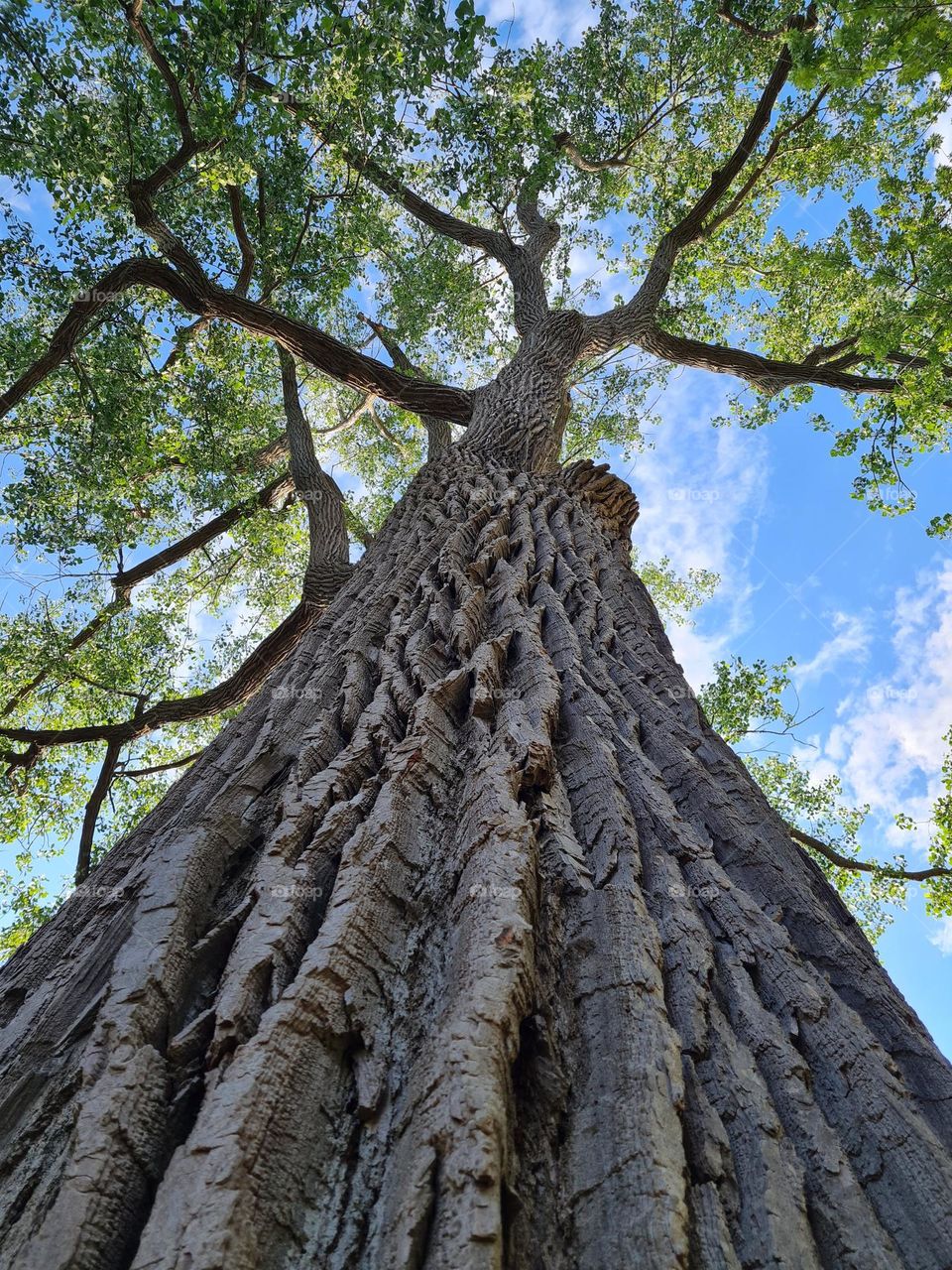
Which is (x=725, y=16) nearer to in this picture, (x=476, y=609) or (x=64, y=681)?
(x=476, y=609)

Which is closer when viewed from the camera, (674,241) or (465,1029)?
(465,1029)

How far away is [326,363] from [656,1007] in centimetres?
612

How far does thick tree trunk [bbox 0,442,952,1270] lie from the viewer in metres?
1.03

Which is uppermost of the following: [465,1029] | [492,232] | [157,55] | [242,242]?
[492,232]

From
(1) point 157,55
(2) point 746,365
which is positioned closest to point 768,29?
(2) point 746,365

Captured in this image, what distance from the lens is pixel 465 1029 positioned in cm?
118

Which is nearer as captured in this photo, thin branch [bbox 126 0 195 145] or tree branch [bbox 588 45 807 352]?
thin branch [bbox 126 0 195 145]

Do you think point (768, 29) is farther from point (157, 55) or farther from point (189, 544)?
point (189, 544)

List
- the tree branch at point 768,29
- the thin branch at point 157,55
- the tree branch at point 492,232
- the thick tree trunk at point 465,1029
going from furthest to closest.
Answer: the tree branch at point 768,29, the tree branch at point 492,232, the thin branch at point 157,55, the thick tree trunk at point 465,1029

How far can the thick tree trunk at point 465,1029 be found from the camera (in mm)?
1026

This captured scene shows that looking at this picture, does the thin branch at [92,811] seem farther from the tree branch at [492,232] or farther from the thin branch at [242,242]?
the tree branch at [492,232]

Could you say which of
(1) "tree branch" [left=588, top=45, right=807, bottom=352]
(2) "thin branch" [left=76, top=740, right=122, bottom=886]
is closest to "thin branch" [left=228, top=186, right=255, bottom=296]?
(1) "tree branch" [left=588, top=45, right=807, bottom=352]

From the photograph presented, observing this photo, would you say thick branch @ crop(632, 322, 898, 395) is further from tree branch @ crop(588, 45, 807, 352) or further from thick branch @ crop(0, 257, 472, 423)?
thick branch @ crop(0, 257, 472, 423)

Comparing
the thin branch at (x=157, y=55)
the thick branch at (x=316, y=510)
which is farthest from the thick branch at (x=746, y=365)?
the thin branch at (x=157, y=55)
